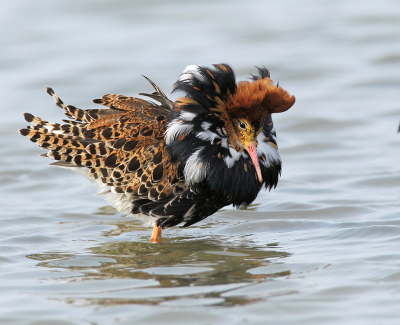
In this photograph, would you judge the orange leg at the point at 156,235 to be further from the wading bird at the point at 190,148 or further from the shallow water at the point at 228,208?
the shallow water at the point at 228,208

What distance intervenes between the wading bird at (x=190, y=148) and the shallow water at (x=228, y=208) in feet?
2.35

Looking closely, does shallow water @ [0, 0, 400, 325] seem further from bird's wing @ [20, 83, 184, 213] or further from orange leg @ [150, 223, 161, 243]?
bird's wing @ [20, 83, 184, 213]

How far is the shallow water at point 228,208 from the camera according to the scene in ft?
21.4

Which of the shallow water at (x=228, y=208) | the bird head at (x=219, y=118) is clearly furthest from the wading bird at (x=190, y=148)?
the shallow water at (x=228, y=208)

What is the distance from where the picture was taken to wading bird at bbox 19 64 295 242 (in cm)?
820

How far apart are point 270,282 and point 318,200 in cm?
407

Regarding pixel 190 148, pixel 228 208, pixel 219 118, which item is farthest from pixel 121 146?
pixel 228 208

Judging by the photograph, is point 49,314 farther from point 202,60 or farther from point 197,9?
point 197,9

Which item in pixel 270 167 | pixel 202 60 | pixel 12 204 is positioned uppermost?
pixel 202 60

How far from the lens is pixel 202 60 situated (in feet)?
57.2

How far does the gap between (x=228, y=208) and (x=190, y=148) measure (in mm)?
2690

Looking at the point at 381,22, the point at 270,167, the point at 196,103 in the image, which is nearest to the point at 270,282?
the point at 270,167

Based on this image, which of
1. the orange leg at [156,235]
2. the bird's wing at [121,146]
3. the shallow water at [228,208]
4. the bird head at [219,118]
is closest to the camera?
the shallow water at [228,208]

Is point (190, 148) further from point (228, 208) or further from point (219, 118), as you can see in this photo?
point (228, 208)
